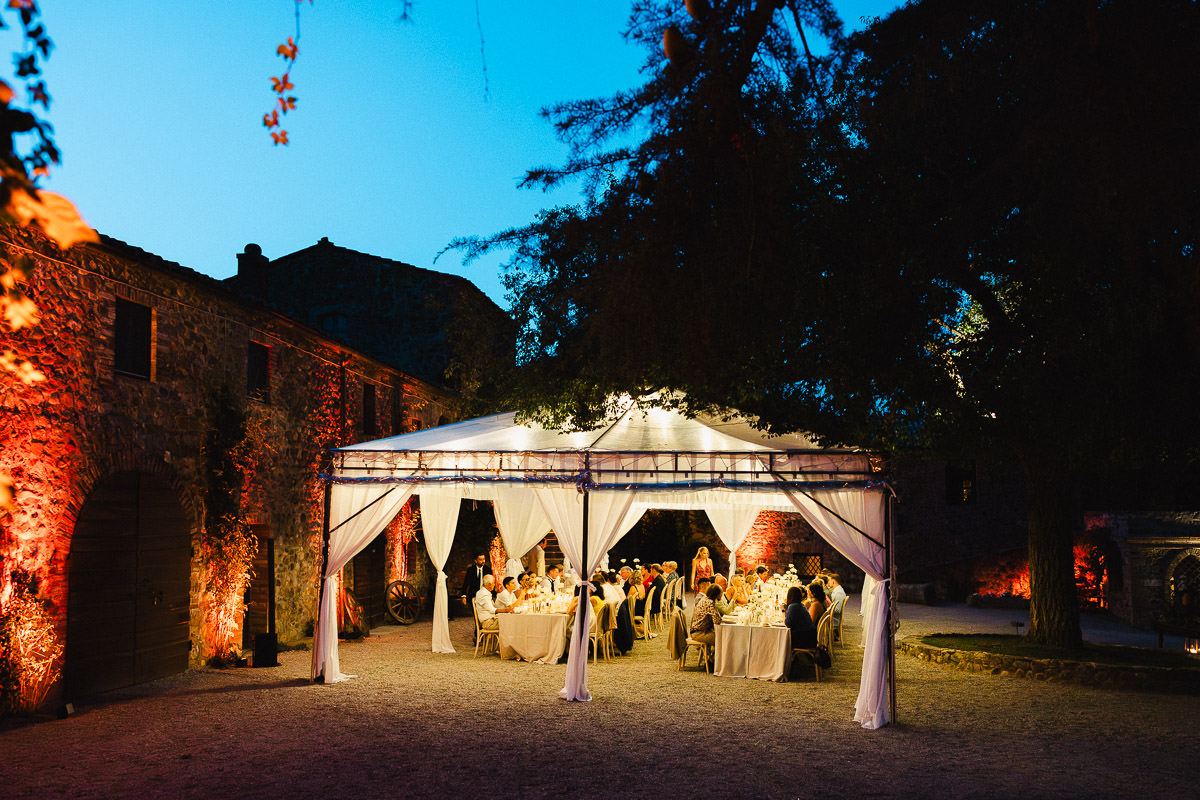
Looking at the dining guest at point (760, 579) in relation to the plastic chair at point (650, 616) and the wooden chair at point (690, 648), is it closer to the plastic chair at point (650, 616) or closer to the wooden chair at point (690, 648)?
the plastic chair at point (650, 616)

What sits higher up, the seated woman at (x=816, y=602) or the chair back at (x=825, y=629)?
the seated woman at (x=816, y=602)

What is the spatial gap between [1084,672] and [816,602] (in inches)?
112

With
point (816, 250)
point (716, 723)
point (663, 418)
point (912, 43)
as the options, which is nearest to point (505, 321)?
point (663, 418)

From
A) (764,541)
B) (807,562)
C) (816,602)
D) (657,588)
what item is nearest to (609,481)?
(816,602)

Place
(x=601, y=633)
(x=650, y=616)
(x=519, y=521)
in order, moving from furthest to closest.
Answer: (x=519, y=521)
(x=650, y=616)
(x=601, y=633)

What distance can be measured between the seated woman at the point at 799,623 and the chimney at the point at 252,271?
13.9m

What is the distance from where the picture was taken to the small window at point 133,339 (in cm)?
873

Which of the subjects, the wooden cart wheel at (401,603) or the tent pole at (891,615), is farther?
the wooden cart wheel at (401,603)

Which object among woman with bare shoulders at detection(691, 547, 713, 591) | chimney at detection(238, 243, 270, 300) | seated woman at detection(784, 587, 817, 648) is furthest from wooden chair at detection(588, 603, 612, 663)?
chimney at detection(238, 243, 270, 300)

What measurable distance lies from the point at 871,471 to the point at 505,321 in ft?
16.5

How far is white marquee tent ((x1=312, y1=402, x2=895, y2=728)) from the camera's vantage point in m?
8.09

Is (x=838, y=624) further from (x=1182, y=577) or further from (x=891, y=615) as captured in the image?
(x=1182, y=577)

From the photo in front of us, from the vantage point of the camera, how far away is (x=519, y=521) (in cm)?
1413

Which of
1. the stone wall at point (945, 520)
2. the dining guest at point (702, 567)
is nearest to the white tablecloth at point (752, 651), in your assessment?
the dining guest at point (702, 567)
